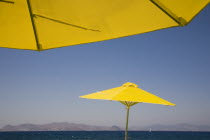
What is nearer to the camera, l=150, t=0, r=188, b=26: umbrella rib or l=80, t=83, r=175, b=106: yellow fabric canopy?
l=150, t=0, r=188, b=26: umbrella rib

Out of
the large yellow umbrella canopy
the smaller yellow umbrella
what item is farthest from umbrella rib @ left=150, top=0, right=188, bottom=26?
the smaller yellow umbrella

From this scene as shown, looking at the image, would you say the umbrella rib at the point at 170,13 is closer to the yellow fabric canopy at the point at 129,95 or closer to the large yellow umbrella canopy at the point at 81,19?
the large yellow umbrella canopy at the point at 81,19

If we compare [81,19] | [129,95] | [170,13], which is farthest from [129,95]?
[170,13]

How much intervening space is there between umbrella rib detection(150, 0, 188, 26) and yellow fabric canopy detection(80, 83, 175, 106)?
2.40m

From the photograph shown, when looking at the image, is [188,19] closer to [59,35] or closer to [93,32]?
[93,32]

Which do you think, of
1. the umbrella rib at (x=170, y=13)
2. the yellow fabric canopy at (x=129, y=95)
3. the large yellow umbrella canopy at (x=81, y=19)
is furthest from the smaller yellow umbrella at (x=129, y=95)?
the umbrella rib at (x=170, y=13)

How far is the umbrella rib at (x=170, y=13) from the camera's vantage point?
133 centimetres

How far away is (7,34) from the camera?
177 cm

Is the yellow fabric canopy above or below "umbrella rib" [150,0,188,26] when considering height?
below

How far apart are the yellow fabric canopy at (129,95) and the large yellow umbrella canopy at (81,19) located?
215 centimetres

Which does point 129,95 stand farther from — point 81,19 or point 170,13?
point 170,13

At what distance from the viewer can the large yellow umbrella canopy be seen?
139cm

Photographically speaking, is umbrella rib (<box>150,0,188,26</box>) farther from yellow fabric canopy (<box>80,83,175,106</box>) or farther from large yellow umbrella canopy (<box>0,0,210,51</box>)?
yellow fabric canopy (<box>80,83,175,106</box>)

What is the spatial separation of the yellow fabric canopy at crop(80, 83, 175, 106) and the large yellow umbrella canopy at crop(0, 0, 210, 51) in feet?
7.07
